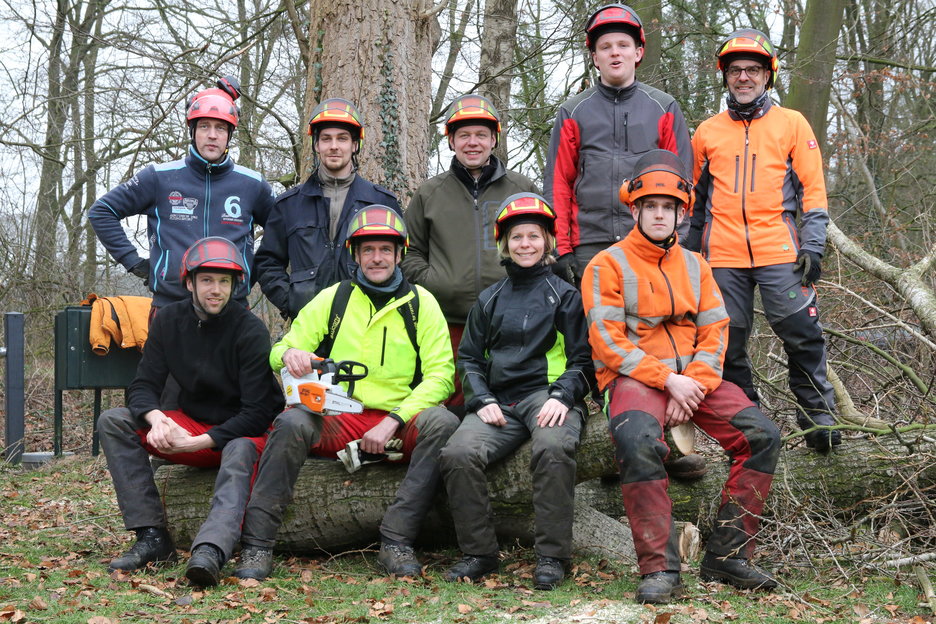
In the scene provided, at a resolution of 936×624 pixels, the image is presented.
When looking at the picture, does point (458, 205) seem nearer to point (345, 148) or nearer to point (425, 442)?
point (345, 148)

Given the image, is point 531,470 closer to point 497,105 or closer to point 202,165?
point 202,165

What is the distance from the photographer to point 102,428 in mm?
5031

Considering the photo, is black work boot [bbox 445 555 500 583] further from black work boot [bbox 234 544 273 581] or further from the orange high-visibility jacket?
the orange high-visibility jacket

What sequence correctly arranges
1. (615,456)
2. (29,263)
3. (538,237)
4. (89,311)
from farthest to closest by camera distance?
(29,263) < (89,311) < (538,237) < (615,456)

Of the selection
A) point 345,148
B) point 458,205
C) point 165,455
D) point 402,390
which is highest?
point 345,148

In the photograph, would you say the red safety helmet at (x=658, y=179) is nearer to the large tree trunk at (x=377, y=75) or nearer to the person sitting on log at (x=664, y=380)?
the person sitting on log at (x=664, y=380)

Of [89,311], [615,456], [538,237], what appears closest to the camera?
[615,456]

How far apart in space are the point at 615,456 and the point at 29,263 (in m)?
9.97

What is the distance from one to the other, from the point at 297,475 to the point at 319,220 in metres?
1.62

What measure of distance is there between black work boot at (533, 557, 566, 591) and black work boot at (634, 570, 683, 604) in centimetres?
41

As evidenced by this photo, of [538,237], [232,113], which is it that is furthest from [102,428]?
[538,237]

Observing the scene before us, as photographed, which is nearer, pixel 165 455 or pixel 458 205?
pixel 165 455

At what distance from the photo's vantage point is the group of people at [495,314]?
179 inches

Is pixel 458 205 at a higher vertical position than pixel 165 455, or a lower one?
higher
